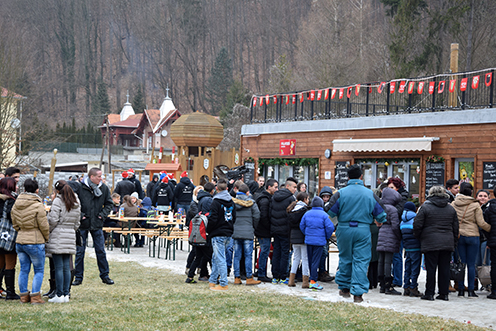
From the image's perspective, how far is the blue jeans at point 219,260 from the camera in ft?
31.1

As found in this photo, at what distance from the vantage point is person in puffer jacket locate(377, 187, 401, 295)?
944 cm

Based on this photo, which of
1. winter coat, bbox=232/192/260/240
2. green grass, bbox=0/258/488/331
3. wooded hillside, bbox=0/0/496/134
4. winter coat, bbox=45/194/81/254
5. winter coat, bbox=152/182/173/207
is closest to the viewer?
green grass, bbox=0/258/488/331

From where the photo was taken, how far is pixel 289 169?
22.5m

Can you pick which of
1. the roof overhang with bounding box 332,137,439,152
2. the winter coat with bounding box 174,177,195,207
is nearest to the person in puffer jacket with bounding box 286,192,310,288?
the winter coat with bounding box 174,177,195,207

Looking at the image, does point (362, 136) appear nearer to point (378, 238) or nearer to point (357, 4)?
point (378, 238)

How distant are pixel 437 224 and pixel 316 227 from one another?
1.81 meters

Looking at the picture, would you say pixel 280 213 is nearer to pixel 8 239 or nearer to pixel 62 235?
pixel 62 235

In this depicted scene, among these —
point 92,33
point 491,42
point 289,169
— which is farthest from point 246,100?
point 92,33

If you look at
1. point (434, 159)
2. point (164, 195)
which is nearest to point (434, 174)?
point (434, 159)

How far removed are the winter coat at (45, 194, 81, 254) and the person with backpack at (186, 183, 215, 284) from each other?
2.29m

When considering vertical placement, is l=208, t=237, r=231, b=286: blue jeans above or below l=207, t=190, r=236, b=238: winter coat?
below

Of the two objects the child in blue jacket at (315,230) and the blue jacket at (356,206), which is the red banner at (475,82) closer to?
the child in blue jacket at (315,230)

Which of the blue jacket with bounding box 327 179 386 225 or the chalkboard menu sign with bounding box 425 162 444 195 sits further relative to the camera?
the chalkboard menu sign with bounding box 425 162 444 195

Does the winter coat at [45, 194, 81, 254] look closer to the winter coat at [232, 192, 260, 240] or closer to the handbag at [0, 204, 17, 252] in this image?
the handbag at [0, 204, 17, 252]
